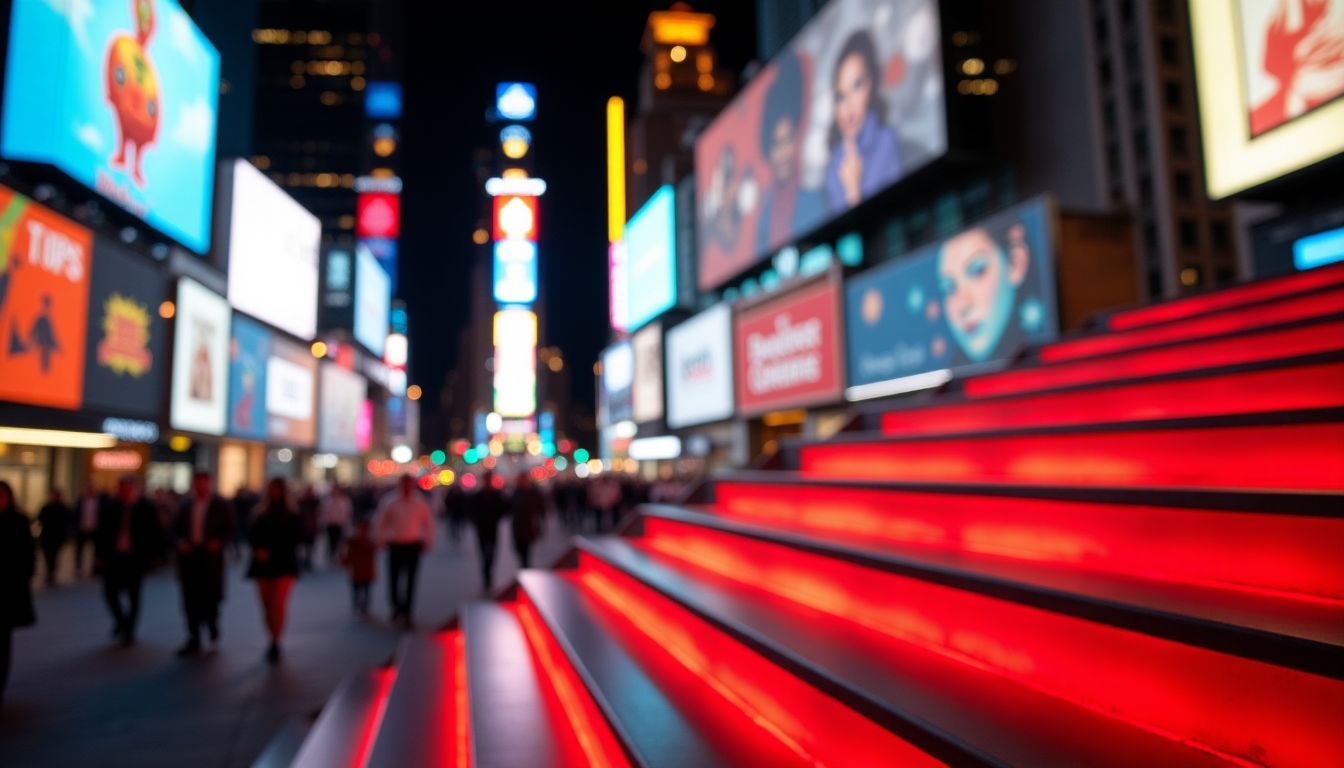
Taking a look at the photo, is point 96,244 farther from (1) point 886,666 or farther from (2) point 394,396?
(2) point 394,396

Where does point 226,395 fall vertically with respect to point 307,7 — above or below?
below

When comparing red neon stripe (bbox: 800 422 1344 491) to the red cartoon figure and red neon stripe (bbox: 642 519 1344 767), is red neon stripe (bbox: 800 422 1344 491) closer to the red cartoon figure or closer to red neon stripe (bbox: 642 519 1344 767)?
red neon stripe (bbox: 642 519 1344 767)

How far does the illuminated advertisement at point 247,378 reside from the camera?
25547 mm

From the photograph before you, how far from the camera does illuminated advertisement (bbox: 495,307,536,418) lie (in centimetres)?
6769

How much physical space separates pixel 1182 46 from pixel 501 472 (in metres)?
71.5

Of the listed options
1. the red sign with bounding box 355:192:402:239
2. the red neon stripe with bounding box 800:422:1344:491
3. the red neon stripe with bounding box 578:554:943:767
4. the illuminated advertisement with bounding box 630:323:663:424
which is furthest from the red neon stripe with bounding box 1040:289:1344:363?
the red sign with bounding box 355:192:402:239

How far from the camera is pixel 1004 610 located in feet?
7.13

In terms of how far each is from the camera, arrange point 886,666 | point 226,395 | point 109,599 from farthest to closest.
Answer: point 226,395, point 109,599, point 886,666

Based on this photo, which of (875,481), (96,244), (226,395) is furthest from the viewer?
(226,395)

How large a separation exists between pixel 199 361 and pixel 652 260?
20.0 m

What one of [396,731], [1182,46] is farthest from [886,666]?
[1182,46]

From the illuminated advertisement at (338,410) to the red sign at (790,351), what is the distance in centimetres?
2247

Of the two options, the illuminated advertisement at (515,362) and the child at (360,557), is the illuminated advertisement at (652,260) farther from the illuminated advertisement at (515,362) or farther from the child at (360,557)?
the illuminated advertisement at (515,362)

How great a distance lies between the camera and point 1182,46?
22609mm
